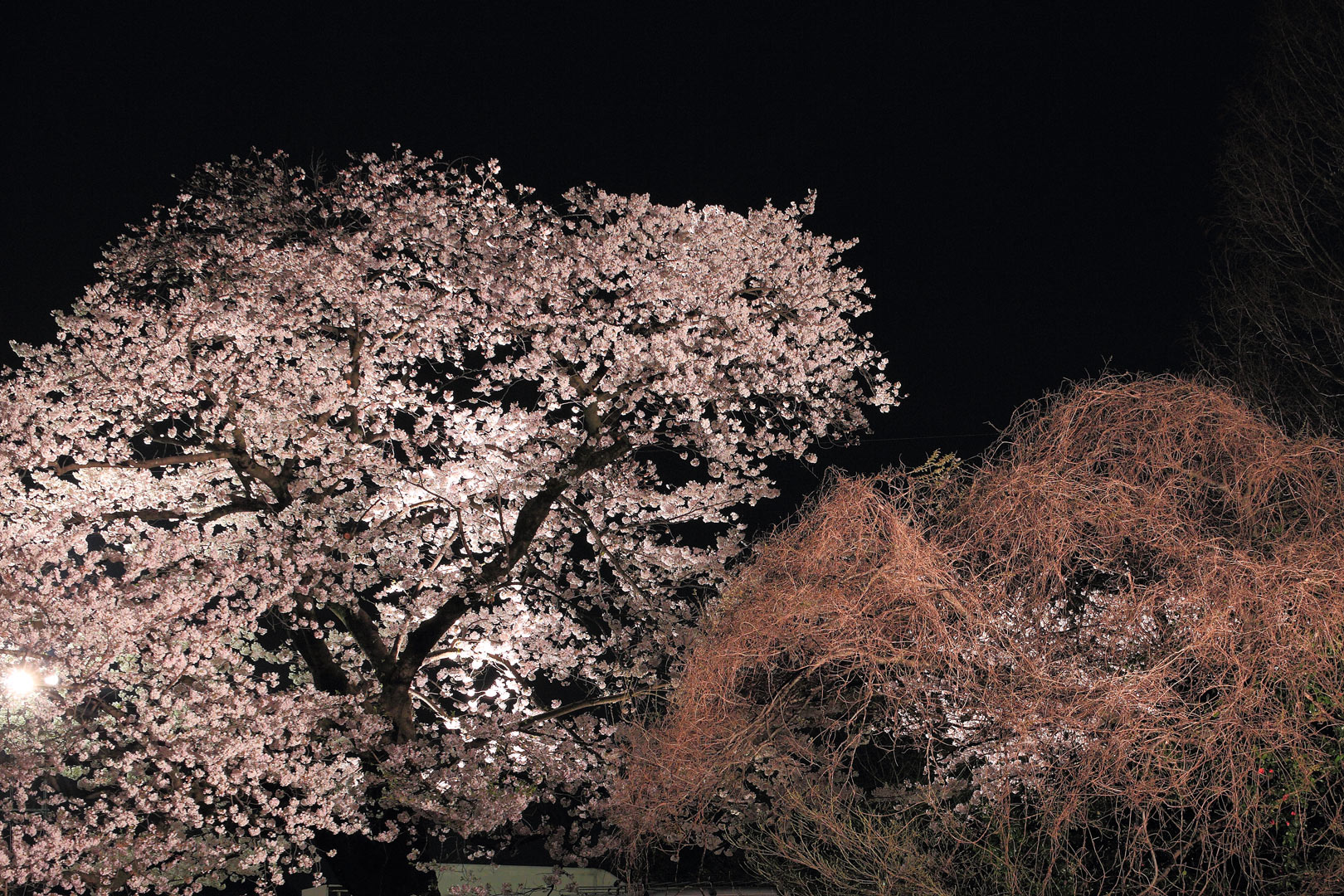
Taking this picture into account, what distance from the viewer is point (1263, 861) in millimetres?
4246

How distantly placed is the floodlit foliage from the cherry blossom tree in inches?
93.1

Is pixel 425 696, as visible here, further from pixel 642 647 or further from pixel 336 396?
pixel 336 396

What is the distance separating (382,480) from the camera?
8906mm

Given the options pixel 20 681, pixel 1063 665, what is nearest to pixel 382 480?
pixel 20 681

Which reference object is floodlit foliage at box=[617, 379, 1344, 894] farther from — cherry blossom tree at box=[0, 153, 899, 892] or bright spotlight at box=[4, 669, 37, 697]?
bright spotlight at box=[4, 669, 37, 697]

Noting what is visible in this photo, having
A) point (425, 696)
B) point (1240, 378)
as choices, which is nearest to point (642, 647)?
point (425, 696)

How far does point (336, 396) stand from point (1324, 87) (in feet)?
33.0

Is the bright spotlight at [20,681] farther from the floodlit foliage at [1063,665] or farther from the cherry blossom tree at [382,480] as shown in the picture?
the floodlit foliage at [1063,665]

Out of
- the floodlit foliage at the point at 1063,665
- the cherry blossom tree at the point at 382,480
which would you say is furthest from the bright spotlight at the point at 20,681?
the floodlit foliage at the point at 1063,665

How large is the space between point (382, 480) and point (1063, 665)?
238 inches

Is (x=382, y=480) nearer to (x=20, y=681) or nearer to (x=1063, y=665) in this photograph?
(x=20, y=681)

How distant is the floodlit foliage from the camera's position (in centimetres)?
418

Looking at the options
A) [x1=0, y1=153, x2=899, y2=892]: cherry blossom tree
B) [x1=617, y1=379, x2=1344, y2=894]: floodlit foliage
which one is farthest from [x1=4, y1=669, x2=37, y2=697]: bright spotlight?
[x1=617, y1=379, x2=1344, y2=894]: floodlit foliage

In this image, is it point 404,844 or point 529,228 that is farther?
point 529,228
